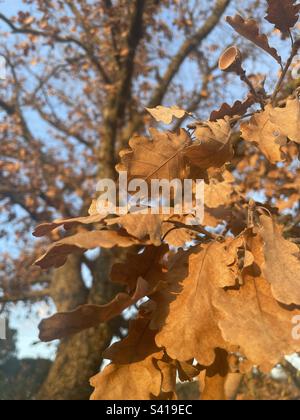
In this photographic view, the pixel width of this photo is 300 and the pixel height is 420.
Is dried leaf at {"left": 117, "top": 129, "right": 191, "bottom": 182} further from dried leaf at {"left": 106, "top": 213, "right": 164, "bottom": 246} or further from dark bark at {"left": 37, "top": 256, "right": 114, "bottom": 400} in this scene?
dark bark at {"left": 37, "top": 256, "right": 114, "bottom": 400}

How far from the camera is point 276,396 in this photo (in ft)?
21.6

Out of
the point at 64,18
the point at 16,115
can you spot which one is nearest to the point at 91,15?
the point at 64,18

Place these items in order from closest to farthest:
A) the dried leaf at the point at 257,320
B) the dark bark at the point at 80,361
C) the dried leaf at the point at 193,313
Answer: the dried leaf at the point at 257,320 → the dried leaf at the point at 193,313 → the dark bark at the point at 80,361

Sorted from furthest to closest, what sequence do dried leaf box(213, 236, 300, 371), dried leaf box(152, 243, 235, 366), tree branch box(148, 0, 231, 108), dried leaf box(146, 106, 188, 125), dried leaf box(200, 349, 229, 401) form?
tree branch box(148, 0, 231, 108)
dried leaf box(146, 106, 188, 125)
dried leaf box(200, 349, 229, 401)
dried leaf box(152, 243, 235, 366)
dried leaf box(213, 236, 300, 371)

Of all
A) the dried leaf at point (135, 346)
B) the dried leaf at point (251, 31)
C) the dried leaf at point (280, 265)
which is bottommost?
the dried leaf at point (135, 346)

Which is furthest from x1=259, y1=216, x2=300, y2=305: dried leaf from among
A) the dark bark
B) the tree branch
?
the tree branch

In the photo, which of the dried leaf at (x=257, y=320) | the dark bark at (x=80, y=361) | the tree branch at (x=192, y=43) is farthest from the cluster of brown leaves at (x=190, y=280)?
the tree branch at (x=192, y=43)

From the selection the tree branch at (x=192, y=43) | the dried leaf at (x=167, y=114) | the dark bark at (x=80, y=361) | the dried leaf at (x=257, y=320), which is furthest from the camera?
the tree branch at (x=192, y=43)

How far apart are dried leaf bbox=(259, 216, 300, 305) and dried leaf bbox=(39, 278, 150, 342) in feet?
0.80

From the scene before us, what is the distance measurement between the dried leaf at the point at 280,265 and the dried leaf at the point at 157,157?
0.76ft

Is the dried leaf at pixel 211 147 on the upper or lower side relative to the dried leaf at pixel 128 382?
upper

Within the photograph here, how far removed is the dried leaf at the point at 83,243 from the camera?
0.74 metres

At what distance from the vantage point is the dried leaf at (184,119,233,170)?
0.92 m

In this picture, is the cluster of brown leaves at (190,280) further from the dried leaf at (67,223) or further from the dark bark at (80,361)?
the dark bark at (80,361)
